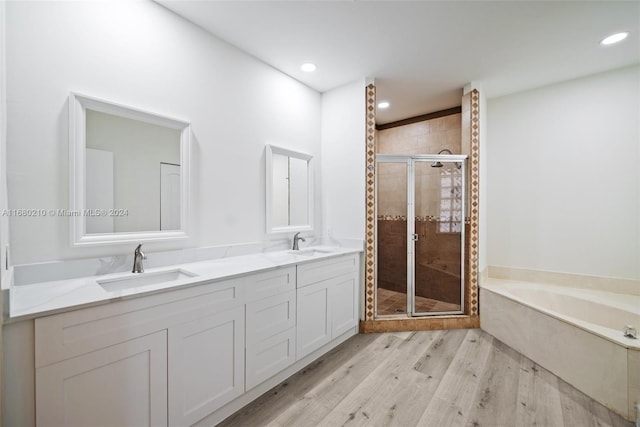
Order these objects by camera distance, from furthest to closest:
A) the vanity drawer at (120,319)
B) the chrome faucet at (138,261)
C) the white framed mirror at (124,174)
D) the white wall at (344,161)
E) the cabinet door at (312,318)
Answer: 1. the white wall at (344,161)
2. the cabinet door at (312,318)
3. the chrome faucet at (138,261)
4. the white framed mirror at (124,174)
5. the vanity drawer at (120,319)

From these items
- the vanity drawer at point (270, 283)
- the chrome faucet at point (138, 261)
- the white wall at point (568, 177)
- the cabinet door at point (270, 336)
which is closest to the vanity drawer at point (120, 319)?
the vanity drawer at point (270, 283)

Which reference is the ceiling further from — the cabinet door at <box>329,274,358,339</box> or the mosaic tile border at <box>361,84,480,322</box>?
the cabinet door at <box>329,274,358,339</box>

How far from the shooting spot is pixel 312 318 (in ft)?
7.11

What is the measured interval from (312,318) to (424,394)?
922 millimetres

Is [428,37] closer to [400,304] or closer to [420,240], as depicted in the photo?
[420,240]

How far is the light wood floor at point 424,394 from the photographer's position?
5.29ft

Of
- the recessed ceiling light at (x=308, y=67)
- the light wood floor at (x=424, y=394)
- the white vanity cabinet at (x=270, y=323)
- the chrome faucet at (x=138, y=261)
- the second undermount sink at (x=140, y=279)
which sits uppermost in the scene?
the recessed ceiling light at (x=308, y=67)

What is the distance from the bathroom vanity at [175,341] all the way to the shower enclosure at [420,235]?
1247 millimetres

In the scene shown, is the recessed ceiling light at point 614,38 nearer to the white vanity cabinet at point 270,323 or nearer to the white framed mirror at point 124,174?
the white vanity cabinet at point 270,323

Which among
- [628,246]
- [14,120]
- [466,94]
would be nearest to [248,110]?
[14,120]

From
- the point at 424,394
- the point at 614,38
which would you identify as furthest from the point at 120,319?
the point at 614,38

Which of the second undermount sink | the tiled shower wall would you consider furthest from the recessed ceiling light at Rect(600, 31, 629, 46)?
the second undermount sink

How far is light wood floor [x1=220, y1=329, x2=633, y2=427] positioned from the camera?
63.5 inches

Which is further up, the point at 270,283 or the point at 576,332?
the point at 270,283
